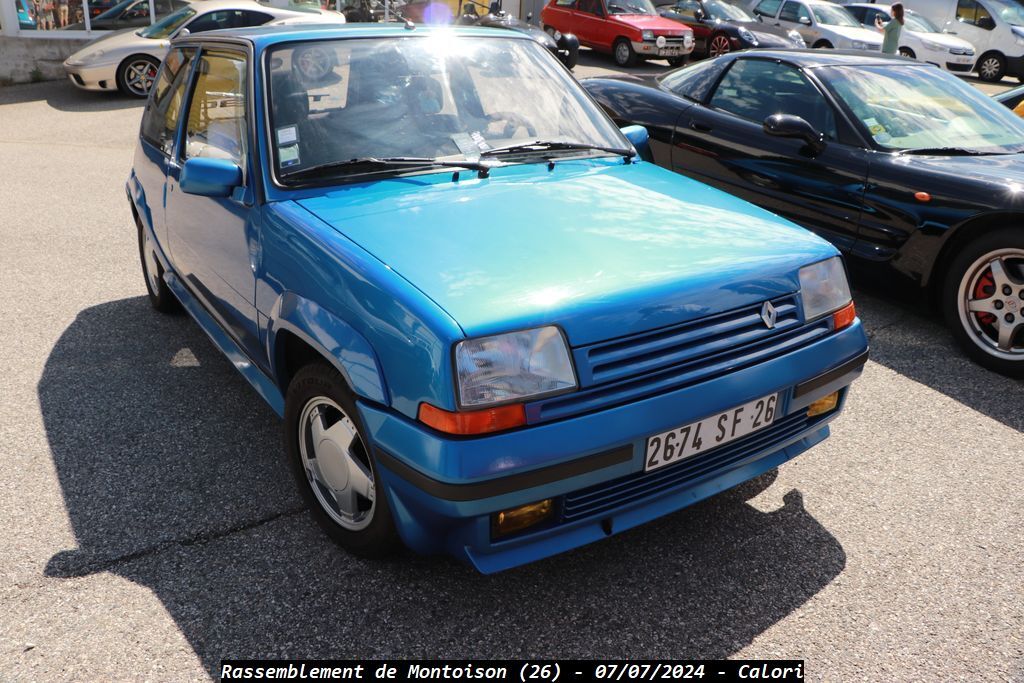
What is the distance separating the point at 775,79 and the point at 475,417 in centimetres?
429

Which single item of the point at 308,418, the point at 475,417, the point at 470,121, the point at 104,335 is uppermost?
the point at 470,121

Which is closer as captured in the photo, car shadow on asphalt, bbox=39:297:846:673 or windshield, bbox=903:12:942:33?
car shadow on asphalt, bbox=39:297:846:673

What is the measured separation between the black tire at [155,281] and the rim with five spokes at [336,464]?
7.17 feet

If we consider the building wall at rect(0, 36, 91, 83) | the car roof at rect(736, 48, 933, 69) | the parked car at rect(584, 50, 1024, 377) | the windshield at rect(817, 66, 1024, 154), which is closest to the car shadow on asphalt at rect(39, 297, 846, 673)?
the parked car at rect(584, 50, 1024, 377)

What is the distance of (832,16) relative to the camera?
58.0ft

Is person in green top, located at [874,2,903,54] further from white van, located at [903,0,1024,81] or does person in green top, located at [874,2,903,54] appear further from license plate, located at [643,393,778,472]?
license plate, located at [643,393,778,472]

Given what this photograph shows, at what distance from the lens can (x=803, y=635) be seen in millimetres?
2369

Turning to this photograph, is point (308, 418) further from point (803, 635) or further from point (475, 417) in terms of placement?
point (803, 635)

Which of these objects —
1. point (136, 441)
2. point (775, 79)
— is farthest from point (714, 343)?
point (775, 79)

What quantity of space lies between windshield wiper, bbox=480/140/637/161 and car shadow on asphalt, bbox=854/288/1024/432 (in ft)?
6.15

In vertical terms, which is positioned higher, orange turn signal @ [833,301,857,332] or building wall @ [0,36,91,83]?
orange turn signal @ [833,301,857,332]

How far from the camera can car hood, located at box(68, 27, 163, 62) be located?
1204 cm

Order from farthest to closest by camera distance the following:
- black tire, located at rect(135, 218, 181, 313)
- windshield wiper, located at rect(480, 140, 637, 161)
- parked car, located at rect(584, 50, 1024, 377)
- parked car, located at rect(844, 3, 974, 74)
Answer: parked car, located at rect(844, 3, 974, 74) → black tire, located at rect(135, 218, 181, 313) → parked car, located at rect(584, 50, 1024, 377) → windshield wiper, located at rect(480, 140, 637, 161)

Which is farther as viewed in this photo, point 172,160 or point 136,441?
point 172,160
